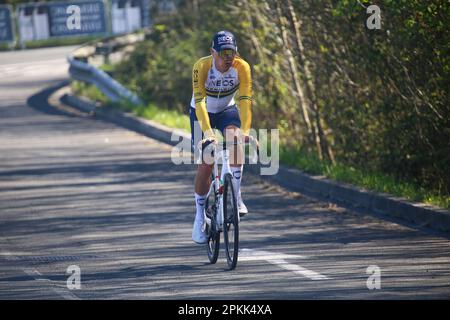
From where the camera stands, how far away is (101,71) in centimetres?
2541

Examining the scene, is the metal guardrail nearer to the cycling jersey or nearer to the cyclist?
the cyclist

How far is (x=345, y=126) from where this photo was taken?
15344mm

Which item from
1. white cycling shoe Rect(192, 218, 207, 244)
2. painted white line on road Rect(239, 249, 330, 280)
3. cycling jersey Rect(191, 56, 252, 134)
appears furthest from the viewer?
white cycling shoe Rect(192, 218, 207, 244)

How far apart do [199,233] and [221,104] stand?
1.24 m

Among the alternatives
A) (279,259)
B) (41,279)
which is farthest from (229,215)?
(41,279)

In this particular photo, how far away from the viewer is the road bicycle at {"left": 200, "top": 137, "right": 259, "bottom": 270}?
1001cm

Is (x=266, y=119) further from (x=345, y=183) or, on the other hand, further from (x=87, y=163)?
(x=345, y=183)

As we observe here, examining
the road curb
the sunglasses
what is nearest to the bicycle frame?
the sunglasses

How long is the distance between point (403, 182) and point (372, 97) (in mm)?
1765

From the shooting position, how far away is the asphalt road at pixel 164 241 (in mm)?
9211

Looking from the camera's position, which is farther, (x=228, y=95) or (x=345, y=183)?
(x=345, y=183)

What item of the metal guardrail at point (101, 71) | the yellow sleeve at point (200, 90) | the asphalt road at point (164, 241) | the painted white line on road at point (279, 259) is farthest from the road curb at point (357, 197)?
the metal guardrail at point (101, 71)

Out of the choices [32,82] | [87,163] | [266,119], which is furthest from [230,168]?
[32,82]

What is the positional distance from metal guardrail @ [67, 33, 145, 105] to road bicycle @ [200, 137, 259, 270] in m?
13.0
